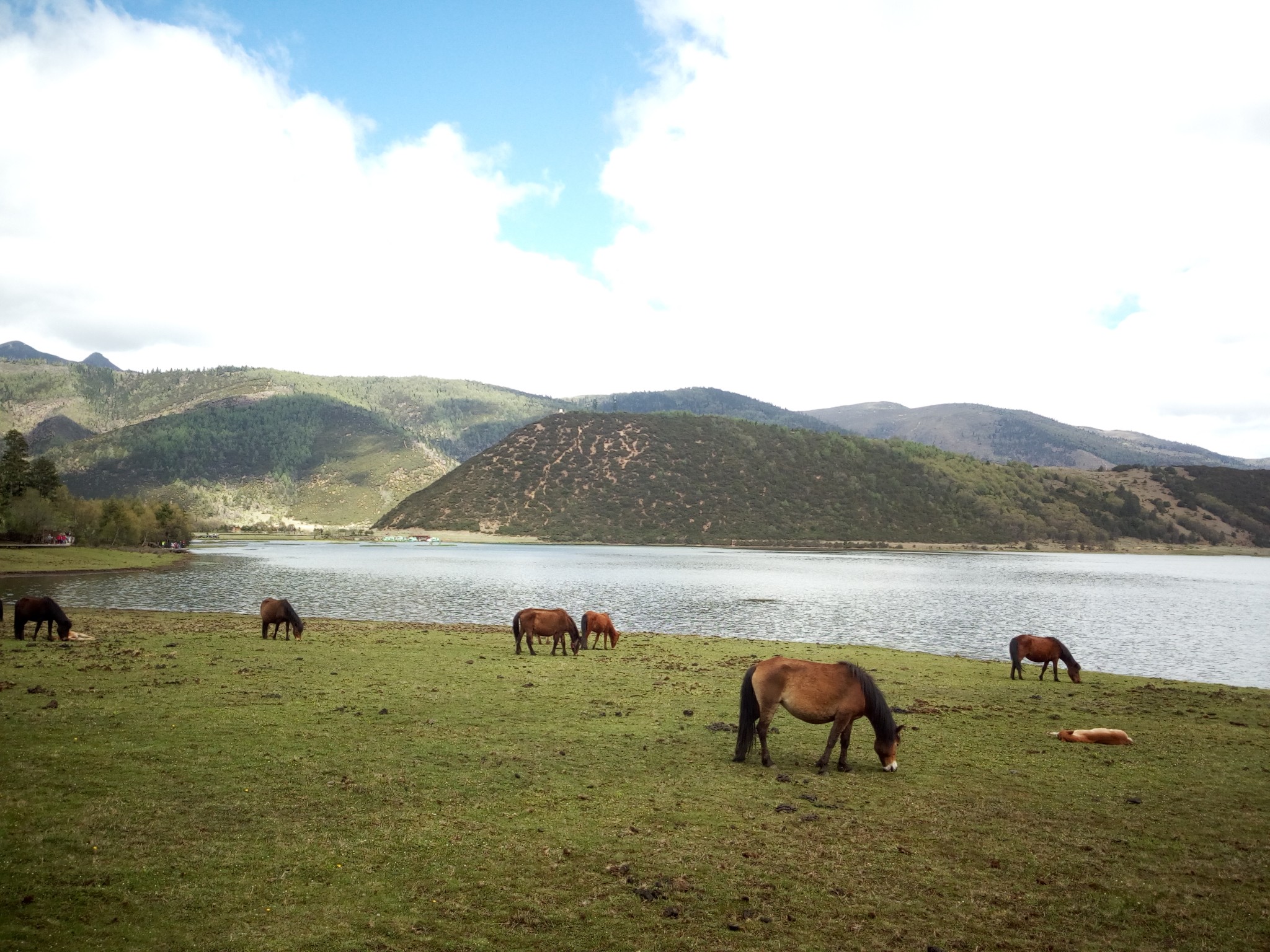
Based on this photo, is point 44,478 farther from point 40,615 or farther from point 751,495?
point 751,495

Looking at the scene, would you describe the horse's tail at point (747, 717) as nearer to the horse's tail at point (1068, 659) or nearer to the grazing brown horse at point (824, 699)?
the grazing brown horse at point (824, 699)

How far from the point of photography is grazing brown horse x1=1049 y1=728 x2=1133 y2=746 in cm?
1509

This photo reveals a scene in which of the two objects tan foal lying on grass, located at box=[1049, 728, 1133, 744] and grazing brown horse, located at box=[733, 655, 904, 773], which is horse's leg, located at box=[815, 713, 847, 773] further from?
tan foal lying on grass, located at box=[1049, 728, 1133, 744]

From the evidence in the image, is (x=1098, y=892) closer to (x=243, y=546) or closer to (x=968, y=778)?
(x=968, y=778)

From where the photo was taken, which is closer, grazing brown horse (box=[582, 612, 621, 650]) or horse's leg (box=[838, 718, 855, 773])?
horse's leg (box=[838, 718, 855, 773])

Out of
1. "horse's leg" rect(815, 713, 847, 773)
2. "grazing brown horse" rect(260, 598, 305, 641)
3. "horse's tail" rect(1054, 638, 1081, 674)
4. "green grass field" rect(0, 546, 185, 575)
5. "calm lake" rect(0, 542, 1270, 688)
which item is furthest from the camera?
"green grass field" rect(0, 546, 185, 575)

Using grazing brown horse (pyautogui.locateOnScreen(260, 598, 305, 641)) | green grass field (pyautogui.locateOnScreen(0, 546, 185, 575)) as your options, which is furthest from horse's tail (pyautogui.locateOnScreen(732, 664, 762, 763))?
green grass field (pyautogui.locateOnScreen(0, 546, 185, 575))

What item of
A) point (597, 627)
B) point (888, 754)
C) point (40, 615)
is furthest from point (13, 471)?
point (888, 754)

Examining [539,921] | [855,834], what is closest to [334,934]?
[539,921]

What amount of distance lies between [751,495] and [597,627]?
477 ft

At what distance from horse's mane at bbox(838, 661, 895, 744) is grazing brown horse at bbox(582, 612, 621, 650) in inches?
619

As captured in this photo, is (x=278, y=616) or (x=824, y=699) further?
(x=278, y=616)

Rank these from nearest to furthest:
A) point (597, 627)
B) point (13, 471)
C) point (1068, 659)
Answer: point (1068, 659)
point (597, 627)
point (13, 471)

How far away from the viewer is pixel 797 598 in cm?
5875
